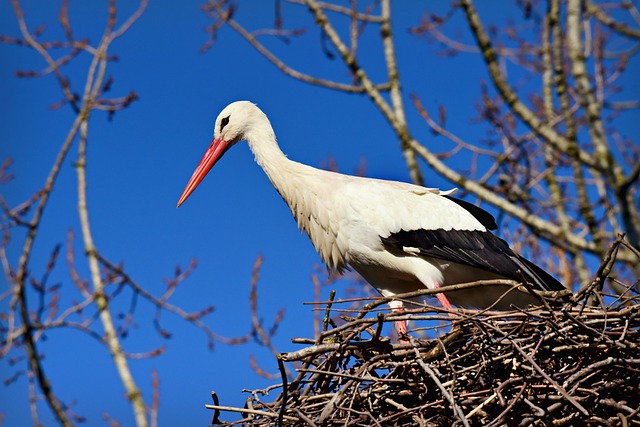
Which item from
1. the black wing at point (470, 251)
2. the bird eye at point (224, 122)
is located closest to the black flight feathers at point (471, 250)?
the black wing at point (470, 251)

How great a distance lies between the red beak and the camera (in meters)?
6.22

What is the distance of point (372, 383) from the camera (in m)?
4.04

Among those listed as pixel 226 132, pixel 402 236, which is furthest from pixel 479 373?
pixel 226 132

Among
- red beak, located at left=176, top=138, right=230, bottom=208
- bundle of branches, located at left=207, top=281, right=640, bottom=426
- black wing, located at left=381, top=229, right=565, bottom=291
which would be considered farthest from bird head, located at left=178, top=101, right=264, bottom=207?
bundle of branches, located at left=207, top=281, right=640, bottom=426

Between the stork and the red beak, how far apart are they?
594 millimetres

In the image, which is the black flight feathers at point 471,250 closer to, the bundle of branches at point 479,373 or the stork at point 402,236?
the stork at point 402,236

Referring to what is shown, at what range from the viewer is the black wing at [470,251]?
5.27 meters

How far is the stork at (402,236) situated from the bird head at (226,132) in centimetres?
50

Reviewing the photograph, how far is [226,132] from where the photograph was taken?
6234 millimetres

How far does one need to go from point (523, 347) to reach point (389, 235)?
1.52m

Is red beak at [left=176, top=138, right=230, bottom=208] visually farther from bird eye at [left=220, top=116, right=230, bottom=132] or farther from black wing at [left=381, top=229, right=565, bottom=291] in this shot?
black wing at [left=381, top=229, right=565, bottom=291]

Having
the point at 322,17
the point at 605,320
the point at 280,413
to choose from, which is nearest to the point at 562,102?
the point at 322,17

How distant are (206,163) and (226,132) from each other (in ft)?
0.88

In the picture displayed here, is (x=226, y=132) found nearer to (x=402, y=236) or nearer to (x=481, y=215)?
(x=402, y=236)
